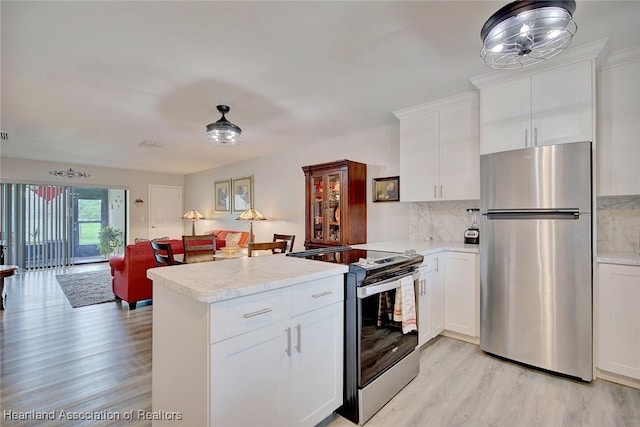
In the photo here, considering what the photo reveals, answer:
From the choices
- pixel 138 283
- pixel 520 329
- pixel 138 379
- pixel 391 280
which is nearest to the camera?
pixel 391 280

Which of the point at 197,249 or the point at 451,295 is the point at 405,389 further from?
the point at 197,249

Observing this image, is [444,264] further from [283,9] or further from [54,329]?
[54,329]

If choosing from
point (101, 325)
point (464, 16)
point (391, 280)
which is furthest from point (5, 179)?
point (464, 16)

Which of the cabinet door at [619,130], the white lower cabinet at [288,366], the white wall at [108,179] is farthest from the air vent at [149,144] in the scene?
the cabinet door at [619,130]

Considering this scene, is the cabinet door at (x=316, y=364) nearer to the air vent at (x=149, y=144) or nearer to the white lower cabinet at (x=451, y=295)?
the white lower cabinet at (x=451, y=295)

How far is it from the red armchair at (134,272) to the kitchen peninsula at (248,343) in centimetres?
276

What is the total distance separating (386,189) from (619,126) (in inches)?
89.3

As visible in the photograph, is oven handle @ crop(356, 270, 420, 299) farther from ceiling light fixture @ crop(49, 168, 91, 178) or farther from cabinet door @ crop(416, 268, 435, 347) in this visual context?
ceiling light fixture @ crop(49, 168, 91, 178)

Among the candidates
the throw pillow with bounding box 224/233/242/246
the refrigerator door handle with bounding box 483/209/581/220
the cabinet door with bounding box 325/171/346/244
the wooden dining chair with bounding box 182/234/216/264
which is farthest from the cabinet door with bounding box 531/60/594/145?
the throw pillow with bounding box 224/233/242/246

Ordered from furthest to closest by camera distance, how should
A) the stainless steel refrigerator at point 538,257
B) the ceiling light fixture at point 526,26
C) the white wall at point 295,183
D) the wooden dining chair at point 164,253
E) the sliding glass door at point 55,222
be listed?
the sliding glass door at point 55,222 → the white wall at point 295,183 → the wooden dining chair at point 164,253 → the stainless steel refrigerator at point 538,257 → the ceiling light fixture at point 526,26

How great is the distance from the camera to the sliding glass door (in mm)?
6824

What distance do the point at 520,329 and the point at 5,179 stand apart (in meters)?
9.39

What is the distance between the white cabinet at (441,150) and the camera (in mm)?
3098

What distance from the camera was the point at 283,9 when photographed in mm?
1824
